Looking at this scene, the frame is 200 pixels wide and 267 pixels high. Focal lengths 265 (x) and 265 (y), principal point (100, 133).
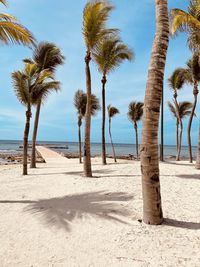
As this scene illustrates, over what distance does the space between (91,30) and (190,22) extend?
4.70 metres

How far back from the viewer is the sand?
4324 mm

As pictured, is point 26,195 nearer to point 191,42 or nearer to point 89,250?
point 89,250

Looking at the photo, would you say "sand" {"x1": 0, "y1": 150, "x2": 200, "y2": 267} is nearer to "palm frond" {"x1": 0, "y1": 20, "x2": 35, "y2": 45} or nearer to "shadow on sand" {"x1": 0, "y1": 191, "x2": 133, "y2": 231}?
"shadow on sand" {"x1": 0, "y1": 191, "x2": 133, "y2": 231}

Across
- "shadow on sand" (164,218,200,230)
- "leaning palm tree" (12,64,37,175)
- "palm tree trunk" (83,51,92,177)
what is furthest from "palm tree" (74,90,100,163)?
"shadow on sand" (164,218,200,230)

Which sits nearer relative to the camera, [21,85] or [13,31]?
[13,31]

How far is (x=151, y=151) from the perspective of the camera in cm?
548

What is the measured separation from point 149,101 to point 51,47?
525 inches

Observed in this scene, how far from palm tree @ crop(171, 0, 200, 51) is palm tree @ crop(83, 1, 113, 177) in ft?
10.1

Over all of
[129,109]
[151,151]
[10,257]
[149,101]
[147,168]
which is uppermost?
[129,109]

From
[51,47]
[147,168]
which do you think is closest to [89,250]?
[147,168]

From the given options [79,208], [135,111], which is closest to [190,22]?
[79,208]

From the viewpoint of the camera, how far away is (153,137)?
5.49 m

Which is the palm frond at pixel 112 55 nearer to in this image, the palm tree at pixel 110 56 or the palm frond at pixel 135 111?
the palm tree at pixel 110 56

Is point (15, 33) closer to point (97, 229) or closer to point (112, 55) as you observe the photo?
point (97, 229)
